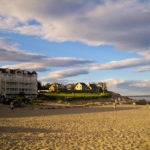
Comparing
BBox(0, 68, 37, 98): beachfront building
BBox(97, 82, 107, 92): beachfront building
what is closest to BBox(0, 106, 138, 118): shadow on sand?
BBox(0, 68, 37, 98): beachfront building

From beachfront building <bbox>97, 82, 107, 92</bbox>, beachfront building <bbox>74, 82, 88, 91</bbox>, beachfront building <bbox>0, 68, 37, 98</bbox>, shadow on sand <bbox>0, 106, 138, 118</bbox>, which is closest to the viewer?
shadow on sand <bbox>0, 106, 138, 118</bbox>

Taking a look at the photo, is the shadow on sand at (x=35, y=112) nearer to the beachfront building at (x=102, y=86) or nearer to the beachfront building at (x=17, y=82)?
the beachfront building at (x=17, y=82)

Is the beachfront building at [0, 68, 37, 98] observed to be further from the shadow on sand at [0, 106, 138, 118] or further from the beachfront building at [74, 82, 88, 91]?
the shadow on sand at [0, 106, 138, 118]

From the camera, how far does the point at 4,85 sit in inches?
3620

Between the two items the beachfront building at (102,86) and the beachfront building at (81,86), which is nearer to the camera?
the beachfront building at (81,86)

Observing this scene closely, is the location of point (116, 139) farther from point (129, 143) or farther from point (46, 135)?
point (46, 135)

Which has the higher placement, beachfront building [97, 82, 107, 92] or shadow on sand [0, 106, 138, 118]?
beachfront building [97, 82, 107, 92]

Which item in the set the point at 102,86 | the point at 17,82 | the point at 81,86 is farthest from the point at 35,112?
the point at 102,86

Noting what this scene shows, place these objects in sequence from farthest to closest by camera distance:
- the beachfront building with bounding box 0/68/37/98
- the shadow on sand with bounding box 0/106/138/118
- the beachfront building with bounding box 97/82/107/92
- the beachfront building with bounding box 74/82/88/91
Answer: the beachfront building with bounding box 97/82/107/92, the beachfront building with bounding box 74/82/88/91, the beachfront building with bounding box 0/68/37/98, the shadow on sand with bounding box 0/106/138/118

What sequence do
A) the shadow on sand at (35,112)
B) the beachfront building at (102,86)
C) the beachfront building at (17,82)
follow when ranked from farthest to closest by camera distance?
the beachfront building at (102,86)
the beachfront building at (17,82)
the shadow on sand at (35,112)

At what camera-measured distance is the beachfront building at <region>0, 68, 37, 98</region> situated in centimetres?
9225

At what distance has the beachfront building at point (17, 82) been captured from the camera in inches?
3632

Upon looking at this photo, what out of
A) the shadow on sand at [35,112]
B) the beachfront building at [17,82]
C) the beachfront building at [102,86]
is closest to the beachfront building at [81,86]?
the beachfront building at [102,86]

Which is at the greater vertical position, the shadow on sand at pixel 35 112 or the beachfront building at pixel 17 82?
the beachfront building at pixel 17 82
